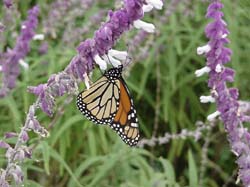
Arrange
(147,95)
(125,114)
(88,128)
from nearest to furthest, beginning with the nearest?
(125,114) → (88,128) → (147,95)

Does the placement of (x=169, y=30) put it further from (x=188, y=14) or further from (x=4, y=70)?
(x=4, y=70)

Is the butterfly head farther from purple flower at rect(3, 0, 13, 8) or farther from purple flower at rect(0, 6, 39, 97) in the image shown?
purple flower at rect(0, 6, 39, 97)

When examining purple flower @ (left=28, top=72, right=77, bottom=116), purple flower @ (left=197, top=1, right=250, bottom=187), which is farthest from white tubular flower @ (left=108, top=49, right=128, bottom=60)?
purple flower @ (left=197, top=1, right=250, bottom=187)

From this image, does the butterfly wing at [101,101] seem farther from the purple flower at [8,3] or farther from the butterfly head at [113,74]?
the purple flower at [8,3]

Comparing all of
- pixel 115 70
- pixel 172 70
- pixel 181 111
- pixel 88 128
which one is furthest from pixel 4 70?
pixel 181 111

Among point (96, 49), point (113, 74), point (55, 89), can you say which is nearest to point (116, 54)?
point (96, 49)

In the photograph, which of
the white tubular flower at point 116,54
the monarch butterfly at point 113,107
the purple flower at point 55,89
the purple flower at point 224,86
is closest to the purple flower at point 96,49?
the purple flower at point 55,89

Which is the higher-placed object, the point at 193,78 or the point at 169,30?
the point at 169,30
